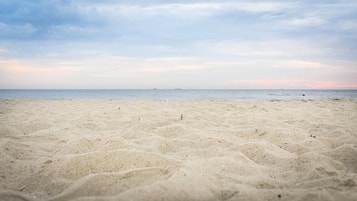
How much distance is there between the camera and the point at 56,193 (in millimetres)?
2283

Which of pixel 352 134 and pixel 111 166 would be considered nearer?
pixel 111 166

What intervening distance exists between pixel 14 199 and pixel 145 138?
1943 millimetres

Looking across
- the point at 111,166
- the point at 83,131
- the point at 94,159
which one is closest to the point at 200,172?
the point at 111,166

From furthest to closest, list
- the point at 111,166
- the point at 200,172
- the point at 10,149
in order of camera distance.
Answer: the point at 10,149 < the point at 111,166 < the point at 200,172

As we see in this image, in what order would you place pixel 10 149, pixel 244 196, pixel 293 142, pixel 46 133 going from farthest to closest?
pixel 46 133 < pixel 293 142 < pixel 10 149 < pixel 244 196

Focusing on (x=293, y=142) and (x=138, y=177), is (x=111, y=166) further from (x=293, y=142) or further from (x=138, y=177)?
(x=293, y=142)

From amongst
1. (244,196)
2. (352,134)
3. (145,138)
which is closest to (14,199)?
(244,196)

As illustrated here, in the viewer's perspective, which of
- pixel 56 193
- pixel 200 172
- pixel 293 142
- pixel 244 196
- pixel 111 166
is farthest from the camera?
pixel 293 142

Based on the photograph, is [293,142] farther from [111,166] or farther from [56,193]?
[56,193]

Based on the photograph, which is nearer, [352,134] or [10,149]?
[10,149]

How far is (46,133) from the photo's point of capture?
14.5 feet

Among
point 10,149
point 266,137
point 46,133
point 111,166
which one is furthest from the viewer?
point 46,133

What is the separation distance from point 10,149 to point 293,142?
3.39m

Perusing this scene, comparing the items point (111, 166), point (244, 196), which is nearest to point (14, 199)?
point (111, 166)
